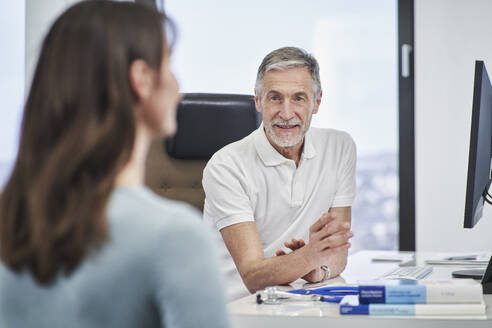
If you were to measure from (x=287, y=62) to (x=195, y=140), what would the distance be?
0.56 metres

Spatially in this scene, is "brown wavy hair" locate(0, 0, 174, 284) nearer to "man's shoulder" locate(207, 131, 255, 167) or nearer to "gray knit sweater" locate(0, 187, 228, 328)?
"gray knit sweater" locate(0, 187, 228, 328)

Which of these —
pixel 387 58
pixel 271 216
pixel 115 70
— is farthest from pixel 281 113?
pixel 387 58

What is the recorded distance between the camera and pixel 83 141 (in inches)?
21.8

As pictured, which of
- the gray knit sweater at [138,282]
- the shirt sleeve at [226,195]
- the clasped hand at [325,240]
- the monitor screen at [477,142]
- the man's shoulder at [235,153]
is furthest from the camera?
the man's shoulder at [235,153]

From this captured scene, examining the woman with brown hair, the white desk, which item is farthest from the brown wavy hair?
the white desk

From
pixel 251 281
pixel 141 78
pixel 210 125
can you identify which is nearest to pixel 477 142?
pixel 251 281

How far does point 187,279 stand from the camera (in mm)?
543

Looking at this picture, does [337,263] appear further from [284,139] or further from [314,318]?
[314,318]

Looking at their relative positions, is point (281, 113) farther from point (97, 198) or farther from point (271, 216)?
point (97, 198)

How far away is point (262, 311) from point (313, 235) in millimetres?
397

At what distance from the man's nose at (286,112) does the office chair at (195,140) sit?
385 mm

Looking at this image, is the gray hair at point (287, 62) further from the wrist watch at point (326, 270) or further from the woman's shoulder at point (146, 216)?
the woman's shoulder at point (146, 216)

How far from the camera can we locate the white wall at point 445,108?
321 centimetres

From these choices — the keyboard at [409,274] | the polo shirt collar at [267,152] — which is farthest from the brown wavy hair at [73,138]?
the polo shirt collar at [267,152]
